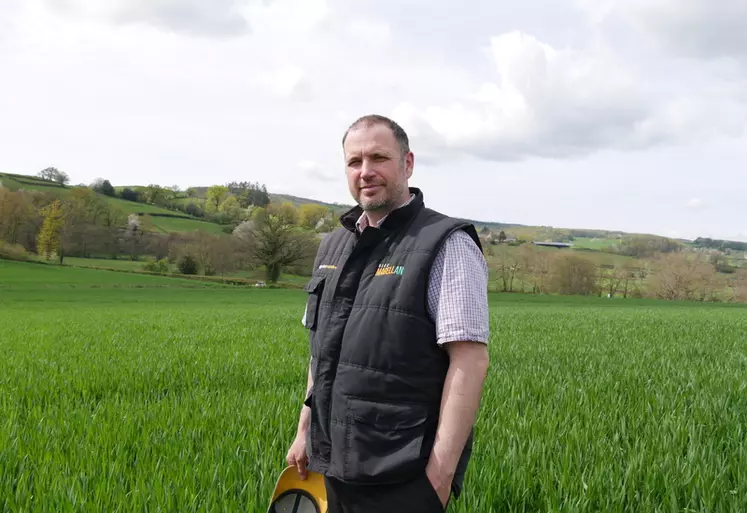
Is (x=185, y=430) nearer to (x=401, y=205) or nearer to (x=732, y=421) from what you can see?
(x=401, y=205)

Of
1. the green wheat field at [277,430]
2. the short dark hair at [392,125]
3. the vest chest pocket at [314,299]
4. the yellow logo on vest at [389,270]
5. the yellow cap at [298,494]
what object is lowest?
the green wheat field at [277,430]

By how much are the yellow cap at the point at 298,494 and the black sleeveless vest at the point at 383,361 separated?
34cm

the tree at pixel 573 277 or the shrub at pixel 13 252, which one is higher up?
the tree at pixel 573 277

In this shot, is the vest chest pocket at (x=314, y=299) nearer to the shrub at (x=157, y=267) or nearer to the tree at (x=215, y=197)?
the shrub at (x=157, y=267)

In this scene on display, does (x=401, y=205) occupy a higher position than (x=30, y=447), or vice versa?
(x=401, y=205)

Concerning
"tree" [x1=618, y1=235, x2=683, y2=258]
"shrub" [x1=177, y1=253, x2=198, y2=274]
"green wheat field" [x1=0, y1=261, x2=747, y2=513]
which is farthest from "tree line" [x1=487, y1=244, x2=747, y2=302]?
"green wheat field" [x1=0, y1=261, x2=747, y2=513]

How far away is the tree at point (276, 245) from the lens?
56.6 m

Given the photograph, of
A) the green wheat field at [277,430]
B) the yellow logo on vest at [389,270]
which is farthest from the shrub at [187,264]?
the yellow logo on vest at [389,270]

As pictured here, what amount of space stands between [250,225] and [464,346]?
199ft

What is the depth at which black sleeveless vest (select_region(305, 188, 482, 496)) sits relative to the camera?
202 centimetres

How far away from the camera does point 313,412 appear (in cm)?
237

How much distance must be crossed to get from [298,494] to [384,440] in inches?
32.9

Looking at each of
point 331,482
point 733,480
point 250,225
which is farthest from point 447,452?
point 250,225

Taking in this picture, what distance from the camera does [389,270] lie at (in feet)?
7.02
